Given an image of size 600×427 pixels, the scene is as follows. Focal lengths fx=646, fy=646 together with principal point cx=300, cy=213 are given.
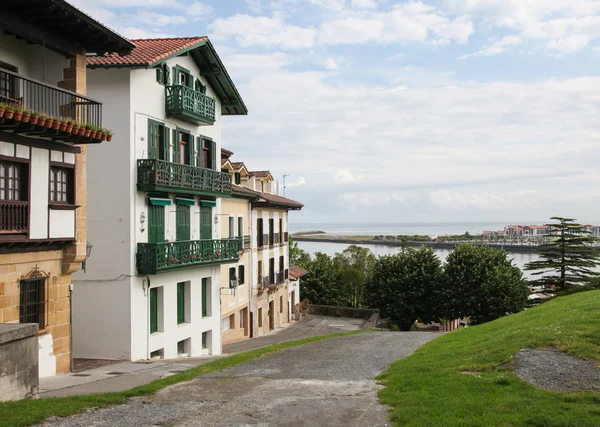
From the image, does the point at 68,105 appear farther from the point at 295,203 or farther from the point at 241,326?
the point at 295,203

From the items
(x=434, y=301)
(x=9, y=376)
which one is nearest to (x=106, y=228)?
(x=9, y=376)

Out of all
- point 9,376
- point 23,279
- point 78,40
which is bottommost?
point 9,376

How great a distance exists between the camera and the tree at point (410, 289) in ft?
167

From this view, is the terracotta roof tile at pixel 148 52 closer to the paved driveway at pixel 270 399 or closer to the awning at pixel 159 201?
the awning at pixel 159 201

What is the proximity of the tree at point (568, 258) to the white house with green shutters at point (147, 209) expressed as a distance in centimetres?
3367

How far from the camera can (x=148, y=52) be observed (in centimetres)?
2548

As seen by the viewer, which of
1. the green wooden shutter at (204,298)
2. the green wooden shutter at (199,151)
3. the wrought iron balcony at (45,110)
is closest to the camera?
the wrought iron balcony at (45,110)

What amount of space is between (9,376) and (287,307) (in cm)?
3978

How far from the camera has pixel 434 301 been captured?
50.7m

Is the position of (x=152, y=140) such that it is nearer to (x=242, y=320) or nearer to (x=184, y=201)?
(x=184, y=201)

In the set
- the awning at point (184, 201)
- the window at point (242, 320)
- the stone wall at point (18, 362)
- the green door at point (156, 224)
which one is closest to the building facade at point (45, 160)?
the stone wall at point (18, 362)

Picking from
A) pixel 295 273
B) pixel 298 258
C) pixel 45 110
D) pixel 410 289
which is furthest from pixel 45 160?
pixel 298 258

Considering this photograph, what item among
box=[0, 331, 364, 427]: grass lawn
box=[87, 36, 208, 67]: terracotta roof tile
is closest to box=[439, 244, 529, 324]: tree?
box=[87, 36, 208, 67]: terracotta roof tile

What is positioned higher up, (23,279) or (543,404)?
(23,279)
